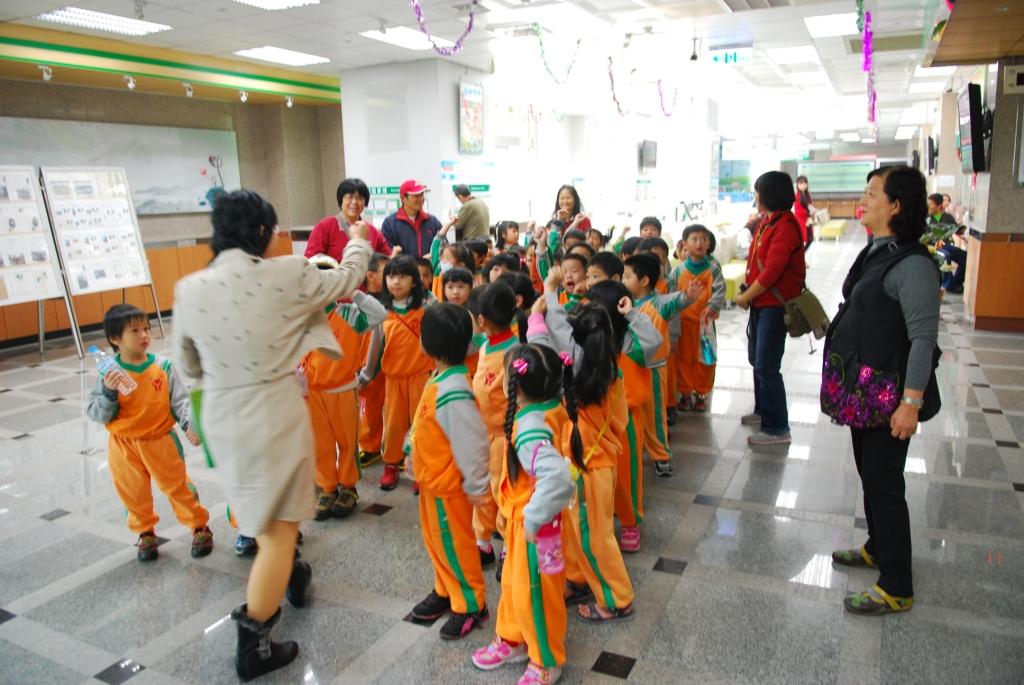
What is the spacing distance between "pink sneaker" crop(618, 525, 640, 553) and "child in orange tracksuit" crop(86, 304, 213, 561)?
168cm

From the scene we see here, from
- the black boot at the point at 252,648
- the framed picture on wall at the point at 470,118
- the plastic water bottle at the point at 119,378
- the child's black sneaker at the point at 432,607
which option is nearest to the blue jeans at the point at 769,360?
the child's black sneaker at the point at 432,607

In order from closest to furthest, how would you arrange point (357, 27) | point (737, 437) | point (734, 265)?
point (737, 437), point (357, 27), point (734, 265)

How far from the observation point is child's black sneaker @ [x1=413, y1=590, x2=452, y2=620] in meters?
2.34

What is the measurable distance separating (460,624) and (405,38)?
6.84m

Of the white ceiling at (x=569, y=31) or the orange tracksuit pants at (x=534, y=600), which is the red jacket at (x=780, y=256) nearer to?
the orange tracksuit pants at (x=534, y=600)

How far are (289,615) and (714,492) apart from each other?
1.96 meters

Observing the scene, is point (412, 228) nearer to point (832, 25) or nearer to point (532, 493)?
point (532, 493)

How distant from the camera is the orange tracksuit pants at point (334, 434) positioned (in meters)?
2.97

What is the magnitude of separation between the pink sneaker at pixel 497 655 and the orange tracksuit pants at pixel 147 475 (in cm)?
143

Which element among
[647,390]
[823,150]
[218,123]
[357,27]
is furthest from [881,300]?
[823,150]

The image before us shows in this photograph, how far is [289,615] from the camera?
95.4 inches

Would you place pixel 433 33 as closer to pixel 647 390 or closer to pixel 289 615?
pixel 647 390

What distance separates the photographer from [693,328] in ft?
14.4

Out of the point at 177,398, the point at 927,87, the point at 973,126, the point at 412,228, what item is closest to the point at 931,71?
the point at 927,87
